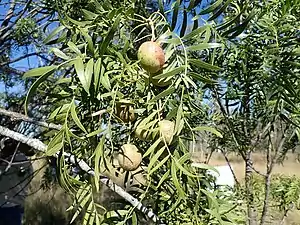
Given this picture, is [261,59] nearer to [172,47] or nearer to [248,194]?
[172,47]

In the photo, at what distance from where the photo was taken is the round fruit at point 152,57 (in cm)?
57

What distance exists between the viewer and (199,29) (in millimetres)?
619

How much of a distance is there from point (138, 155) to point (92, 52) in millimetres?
→ 164

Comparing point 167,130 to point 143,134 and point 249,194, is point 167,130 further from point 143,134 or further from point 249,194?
point 249,194

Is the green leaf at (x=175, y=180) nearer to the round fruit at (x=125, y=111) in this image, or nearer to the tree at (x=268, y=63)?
the round fruit at (x=125, y=111)

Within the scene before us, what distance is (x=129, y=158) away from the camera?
649mm

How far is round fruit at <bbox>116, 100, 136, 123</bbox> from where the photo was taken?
65 cm

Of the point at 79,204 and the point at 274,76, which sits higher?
the point at 274,76

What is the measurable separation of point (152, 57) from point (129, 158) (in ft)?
0.51

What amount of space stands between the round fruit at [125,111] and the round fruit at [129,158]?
0.04m

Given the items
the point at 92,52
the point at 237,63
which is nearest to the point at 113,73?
the point at 92,52

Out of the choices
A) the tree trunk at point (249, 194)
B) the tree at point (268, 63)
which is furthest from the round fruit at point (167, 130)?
the tree trunk at point (249, 194)

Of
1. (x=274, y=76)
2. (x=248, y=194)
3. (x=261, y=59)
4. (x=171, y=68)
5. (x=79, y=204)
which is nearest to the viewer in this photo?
(x=171, y=68)

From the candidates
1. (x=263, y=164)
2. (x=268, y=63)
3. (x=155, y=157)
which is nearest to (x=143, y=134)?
(x=155, y=157)
